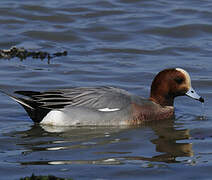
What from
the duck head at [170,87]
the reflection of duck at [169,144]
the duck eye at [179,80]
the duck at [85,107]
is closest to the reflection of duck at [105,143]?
the reflection of duck at [169,144]

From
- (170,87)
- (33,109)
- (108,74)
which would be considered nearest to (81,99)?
(33,109)

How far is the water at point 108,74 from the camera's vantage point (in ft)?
19.2

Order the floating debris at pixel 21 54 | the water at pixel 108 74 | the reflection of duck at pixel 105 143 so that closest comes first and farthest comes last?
the water at pixel 108 74 < the reflection of duck at pixel 105 143 < the floating debris at pixel 21 54

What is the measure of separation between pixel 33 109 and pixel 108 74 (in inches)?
90.6

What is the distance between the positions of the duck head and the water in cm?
28

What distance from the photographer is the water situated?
586 cm

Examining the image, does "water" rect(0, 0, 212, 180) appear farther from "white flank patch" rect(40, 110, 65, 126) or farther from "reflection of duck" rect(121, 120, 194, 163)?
"white flank patch" rect(40, 110, 65, 126)

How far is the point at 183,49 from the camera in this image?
11125mm

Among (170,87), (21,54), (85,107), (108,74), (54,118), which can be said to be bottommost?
(54,118)

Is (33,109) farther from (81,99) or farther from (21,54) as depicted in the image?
(21,54)

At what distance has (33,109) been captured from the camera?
24.7ft

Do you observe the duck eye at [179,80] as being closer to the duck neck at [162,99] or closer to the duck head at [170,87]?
the duck head at [170,87]

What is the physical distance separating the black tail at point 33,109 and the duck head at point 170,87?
4.61ft

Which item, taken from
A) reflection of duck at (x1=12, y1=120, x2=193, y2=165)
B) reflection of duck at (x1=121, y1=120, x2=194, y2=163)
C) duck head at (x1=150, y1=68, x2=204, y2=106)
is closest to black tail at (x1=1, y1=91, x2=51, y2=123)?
reflection of duck at (x1=12, y1=120, x2=193, y2=165)
